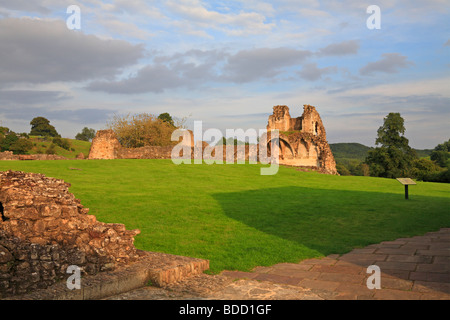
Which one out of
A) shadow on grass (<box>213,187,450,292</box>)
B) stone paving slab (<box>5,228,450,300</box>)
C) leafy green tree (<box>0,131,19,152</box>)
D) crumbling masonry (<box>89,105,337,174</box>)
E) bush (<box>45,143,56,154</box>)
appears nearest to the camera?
stone paving slab (<box>5,228,450,300</box>)

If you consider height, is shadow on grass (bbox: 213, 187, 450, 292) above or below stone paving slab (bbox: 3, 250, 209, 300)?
below

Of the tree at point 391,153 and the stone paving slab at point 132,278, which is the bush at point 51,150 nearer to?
the tree at point 391,153

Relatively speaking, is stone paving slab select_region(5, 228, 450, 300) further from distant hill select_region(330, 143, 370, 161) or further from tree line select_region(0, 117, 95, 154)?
distant hill select_region(330, 143, 370, 161)

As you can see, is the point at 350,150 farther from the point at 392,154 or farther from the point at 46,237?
the point at 46,237

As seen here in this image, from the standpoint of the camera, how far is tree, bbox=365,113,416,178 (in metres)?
39.4

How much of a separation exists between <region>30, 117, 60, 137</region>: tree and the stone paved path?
87868mm

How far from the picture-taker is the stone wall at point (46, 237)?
146 inches

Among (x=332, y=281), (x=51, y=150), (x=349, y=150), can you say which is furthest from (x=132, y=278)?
(x=349, y=150)

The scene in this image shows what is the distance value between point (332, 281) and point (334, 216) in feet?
18.4

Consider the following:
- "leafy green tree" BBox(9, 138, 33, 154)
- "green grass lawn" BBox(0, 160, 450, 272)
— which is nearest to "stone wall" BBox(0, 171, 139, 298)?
"green grass lawn" BBox(0, 160, 450, 272)

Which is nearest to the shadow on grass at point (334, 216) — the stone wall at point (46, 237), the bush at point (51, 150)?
the stone wall at point (46, 237)

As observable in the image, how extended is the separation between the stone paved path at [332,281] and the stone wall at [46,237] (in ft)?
2.56

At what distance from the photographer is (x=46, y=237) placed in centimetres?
411
